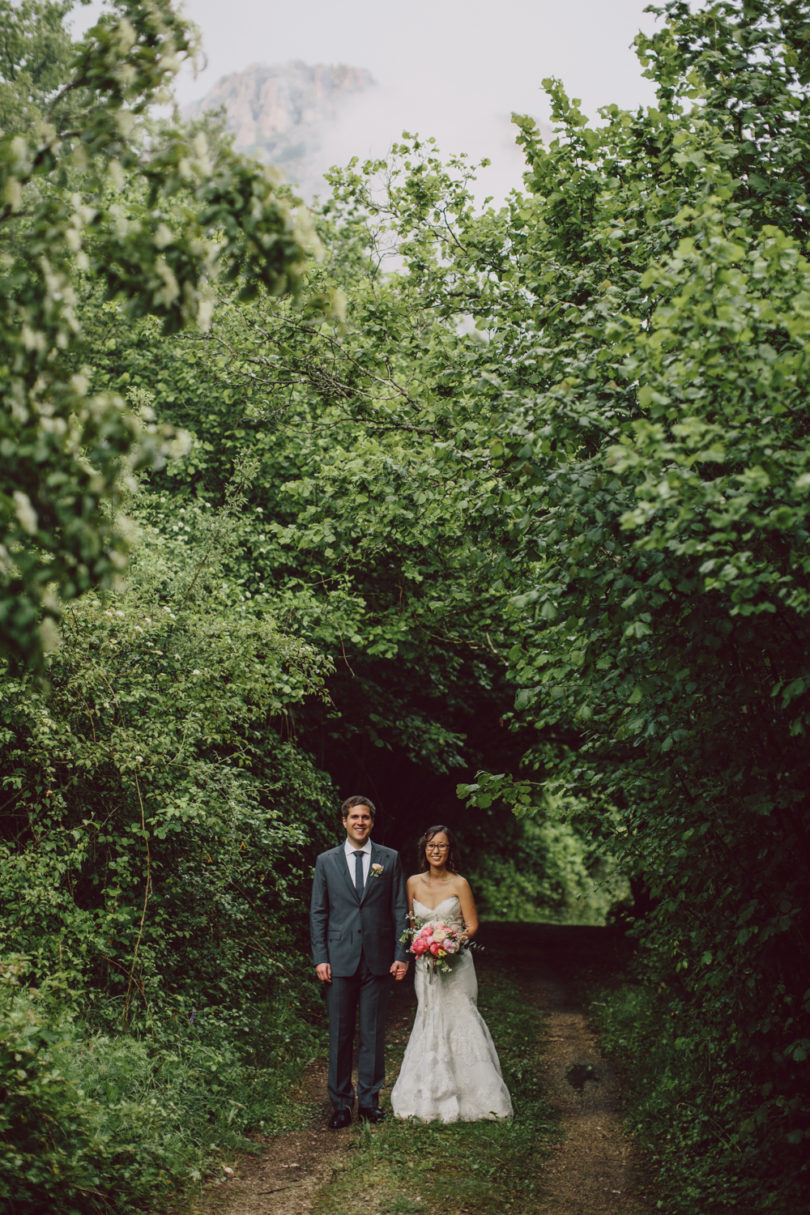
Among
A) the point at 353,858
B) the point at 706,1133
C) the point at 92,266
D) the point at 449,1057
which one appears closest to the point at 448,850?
the point at 353,858

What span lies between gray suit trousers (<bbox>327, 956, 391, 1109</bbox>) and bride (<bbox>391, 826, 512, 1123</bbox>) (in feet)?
0.95

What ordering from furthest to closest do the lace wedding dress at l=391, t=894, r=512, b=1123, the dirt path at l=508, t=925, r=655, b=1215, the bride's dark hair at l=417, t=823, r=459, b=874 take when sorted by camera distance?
the bride's dark hair at l=417, t=823, r=459, b=874
the lace wedding dress at l=391, t=894, r=512, b=1123
the dirt path at l=508, t=925, r=655, b=1215

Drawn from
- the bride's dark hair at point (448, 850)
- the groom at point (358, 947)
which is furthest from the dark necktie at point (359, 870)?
the bride's dark hair at point (448, 850)

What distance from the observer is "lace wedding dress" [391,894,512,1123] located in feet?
23.4

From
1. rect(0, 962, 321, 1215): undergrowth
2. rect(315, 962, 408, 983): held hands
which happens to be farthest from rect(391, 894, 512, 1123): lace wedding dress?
rect(0, 962, 321, 1215): undergrowth

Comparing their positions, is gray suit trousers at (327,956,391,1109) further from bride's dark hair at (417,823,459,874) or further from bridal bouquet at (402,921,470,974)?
bride's dark hair at (417,823,459,874)

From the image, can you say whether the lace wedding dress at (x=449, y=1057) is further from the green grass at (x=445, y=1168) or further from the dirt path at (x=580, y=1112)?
the dirt path at (x=580, y=1112)

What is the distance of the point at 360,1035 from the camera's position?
6.96m

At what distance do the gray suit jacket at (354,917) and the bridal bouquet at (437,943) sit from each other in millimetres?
112

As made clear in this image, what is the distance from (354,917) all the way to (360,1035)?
796 millimetres

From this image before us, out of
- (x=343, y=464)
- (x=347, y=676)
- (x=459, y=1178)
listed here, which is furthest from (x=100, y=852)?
(x=347, y=676)

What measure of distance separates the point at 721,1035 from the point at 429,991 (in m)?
2.27

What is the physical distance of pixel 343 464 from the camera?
10.1 meters

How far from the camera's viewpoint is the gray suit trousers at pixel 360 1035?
276 inches
